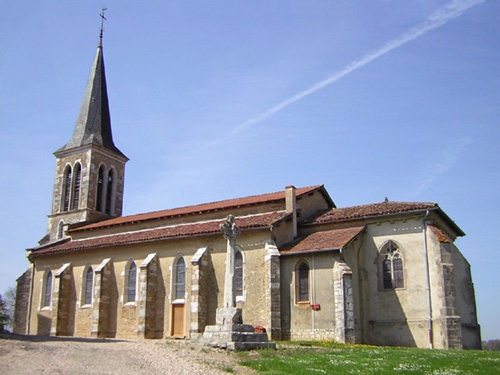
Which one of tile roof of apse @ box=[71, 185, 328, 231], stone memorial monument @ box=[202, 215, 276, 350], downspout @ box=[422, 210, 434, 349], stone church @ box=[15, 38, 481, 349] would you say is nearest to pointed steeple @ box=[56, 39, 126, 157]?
tile roof of apse @ box=[71, 185, 328, 231]

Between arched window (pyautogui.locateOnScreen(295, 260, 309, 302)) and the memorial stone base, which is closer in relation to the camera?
the memorial stone base

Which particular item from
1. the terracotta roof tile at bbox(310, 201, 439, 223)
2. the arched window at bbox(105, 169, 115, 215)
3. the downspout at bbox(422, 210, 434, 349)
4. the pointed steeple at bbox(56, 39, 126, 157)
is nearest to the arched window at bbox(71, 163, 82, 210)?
the pointed steeple at bbox(56, 39, 126, 157)

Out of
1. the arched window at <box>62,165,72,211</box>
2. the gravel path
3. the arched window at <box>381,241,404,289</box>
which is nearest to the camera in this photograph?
the gravel path

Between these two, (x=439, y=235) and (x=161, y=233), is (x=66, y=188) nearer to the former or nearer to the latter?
(x=161, y=233)

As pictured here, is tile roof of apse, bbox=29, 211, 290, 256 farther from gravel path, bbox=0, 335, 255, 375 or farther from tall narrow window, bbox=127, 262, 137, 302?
gravel path, bbox=0, 335, 255, 375

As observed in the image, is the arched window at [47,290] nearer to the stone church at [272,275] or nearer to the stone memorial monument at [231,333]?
the stone church at [272,275]

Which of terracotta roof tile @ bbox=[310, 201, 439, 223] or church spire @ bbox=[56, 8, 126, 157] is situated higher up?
Answer: church spire @ bbox=[56, 8, 126, 157]

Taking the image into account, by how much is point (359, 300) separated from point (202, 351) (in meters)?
10.9

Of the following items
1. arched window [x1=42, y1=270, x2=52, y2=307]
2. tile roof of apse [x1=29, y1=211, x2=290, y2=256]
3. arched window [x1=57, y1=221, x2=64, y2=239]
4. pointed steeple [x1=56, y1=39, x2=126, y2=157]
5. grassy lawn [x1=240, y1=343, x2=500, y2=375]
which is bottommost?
grassy lawn [x1=240, y1=343, x2=500, y2=375]

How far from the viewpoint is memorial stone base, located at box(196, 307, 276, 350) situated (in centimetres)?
1697

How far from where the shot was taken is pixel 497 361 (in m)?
15.6

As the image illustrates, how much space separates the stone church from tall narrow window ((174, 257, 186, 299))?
0.18ft

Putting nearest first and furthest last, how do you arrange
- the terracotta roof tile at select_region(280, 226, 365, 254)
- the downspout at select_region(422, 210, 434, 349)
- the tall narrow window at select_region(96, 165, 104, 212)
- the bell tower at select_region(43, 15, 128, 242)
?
the downspout at select_region(422, 210, 434, 349), the terracotta roof tile at select_region(280, 226, 365, 254), the bell tower at select_region(43, 15, 128, 242), the tall narrow window at select_region(96, 165, 104, 212)

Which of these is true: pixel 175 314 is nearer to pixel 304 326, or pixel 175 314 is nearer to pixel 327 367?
pixel 304 326
